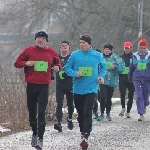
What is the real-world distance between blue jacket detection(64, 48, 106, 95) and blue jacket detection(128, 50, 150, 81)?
3.95 meters

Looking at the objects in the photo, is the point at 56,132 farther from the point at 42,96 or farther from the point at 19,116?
the point at 42,96

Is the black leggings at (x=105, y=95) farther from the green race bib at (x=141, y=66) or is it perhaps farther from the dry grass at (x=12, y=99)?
the dry grass at (x=12, y=99)

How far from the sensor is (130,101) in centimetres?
1402

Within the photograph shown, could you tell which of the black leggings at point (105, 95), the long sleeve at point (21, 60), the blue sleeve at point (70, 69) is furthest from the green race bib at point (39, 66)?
the black leggings at point (105, 95)

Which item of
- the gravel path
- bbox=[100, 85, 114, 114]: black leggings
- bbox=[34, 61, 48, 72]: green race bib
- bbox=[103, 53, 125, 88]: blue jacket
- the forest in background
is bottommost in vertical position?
the gravel path

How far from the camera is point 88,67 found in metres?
8.81

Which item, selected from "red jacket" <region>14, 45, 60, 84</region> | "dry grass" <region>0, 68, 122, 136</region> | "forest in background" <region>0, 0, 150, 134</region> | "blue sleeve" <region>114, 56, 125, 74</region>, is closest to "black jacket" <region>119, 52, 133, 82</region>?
"blue sleeve" <region>114, 56, 125, 74</region>

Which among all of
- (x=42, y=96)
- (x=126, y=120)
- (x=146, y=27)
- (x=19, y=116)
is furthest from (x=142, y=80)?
(x=146, y=27)

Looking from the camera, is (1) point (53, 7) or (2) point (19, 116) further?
(1) point (53, 7)

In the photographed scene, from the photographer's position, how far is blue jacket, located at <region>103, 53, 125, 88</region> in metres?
13.0

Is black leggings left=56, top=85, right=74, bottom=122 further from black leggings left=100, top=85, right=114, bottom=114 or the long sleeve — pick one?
the long sleeve

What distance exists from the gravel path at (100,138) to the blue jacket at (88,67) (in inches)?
36.3

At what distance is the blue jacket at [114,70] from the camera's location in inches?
513

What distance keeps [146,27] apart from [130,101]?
17.6 m
